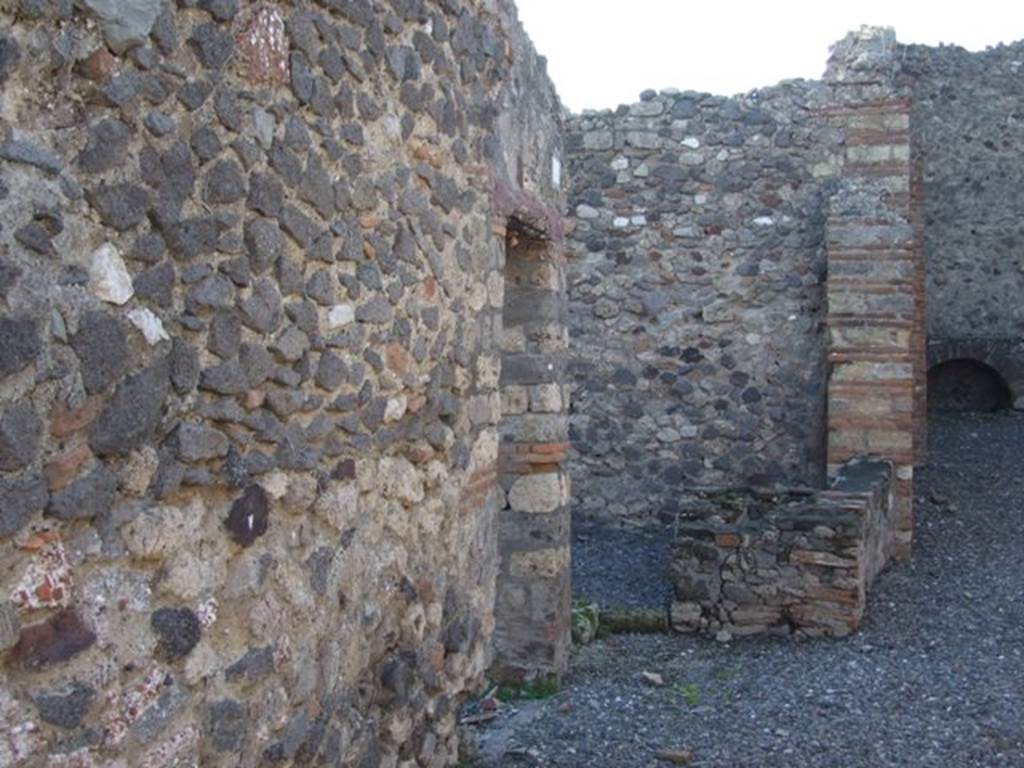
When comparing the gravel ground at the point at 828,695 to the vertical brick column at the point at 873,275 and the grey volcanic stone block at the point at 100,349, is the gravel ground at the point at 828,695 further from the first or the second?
the grey volcanic stone block at the point at 100,349

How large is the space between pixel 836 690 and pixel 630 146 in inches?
203

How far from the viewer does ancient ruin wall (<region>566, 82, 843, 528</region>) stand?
877 centimetres

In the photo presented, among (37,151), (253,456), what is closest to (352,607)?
(253,456)

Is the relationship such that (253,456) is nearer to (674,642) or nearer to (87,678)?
(87,678)

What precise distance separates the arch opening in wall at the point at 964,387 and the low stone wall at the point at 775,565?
29.5ft

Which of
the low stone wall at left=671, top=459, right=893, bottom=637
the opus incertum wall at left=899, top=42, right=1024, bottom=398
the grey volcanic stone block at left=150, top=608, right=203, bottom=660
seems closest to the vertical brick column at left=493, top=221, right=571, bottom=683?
the low stone wall at left=671, top=459, right=893, bottom=637

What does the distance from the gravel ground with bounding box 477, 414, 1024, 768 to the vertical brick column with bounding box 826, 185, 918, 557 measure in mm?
→ 849

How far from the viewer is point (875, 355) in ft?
26.0

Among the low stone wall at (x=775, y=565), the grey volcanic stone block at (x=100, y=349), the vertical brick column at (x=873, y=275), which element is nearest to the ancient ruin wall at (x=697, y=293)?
the vertical brick column at (x=873, y=275)

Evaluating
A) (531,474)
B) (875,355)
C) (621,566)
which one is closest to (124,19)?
(531,474)

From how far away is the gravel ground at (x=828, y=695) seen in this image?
14.9 feet

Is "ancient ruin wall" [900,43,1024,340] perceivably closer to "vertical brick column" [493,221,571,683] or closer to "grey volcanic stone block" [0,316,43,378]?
"vertical brick column" [493,221,571,683]

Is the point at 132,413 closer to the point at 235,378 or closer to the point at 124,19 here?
the point at 235,378

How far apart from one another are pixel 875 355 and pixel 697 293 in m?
1.67
